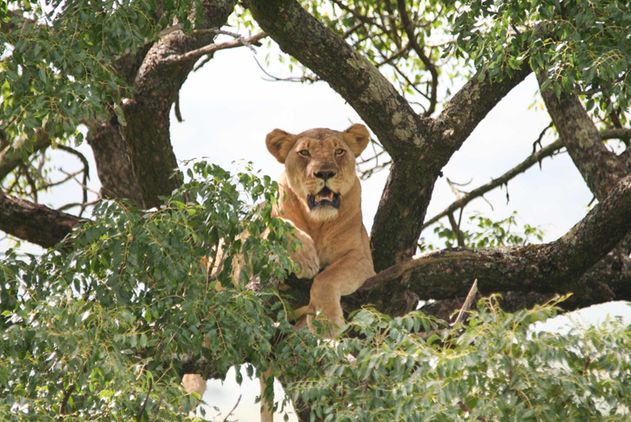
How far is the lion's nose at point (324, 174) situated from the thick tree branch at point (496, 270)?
0.71 meters

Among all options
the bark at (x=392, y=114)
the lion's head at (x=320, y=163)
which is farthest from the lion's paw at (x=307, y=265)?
the bark at (x=392, y=114)

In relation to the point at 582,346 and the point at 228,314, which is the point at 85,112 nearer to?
the point at 228,314

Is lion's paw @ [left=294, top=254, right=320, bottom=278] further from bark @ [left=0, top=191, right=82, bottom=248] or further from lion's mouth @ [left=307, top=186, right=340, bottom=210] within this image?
bark @ [left=0, top=191, right=82, bottom=248]

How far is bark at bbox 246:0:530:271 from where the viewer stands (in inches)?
297

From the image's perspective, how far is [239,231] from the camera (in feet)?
19.2

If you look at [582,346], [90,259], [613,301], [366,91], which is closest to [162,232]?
[90,259]

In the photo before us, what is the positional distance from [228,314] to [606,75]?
2.14 meters

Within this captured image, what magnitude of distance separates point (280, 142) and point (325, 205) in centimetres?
69

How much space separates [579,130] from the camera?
8.60 m

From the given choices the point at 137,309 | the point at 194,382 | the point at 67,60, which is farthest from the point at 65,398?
the point at 194,382

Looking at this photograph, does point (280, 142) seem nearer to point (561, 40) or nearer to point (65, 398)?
point (561, 40)

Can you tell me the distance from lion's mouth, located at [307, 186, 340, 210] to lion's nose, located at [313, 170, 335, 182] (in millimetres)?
87

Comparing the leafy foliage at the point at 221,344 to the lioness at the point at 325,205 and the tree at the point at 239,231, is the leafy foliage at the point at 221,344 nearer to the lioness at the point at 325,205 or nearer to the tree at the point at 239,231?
the tree at the point at 239,231

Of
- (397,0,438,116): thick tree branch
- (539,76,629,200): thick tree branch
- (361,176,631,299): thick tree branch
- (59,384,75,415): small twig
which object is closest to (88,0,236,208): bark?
(361,176,631,299): thick tree branch
